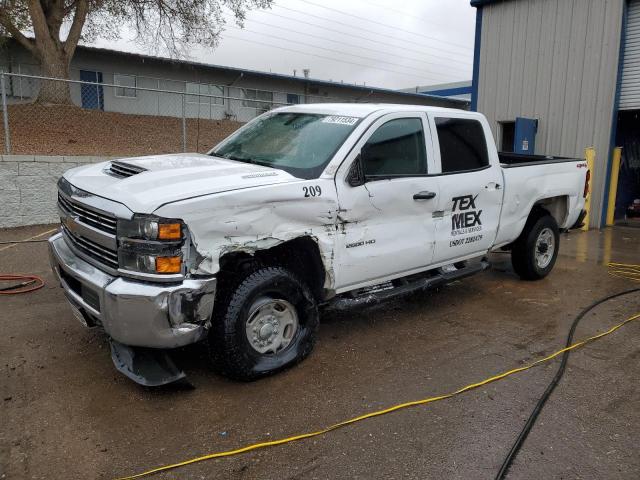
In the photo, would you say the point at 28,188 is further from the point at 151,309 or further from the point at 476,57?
the point at 476,57

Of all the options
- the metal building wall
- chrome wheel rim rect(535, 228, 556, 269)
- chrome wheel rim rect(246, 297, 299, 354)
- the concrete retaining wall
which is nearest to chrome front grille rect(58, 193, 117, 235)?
chrome wheel rim rect(246, 297, 299, 354)

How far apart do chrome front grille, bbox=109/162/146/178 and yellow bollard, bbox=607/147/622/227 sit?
35.1ft

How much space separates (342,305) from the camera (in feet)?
13.8

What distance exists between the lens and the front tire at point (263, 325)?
11.5 feet

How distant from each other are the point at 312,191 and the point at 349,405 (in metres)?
1.50

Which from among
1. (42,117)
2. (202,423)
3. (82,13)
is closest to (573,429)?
(202,423)

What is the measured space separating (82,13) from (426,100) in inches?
1011

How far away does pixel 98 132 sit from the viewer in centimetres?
1577

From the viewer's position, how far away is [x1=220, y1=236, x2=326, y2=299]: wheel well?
143 inches

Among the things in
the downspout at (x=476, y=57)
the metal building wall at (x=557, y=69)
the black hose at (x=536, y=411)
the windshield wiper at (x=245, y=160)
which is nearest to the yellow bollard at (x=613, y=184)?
the metal building wall at (x=557, y=69)

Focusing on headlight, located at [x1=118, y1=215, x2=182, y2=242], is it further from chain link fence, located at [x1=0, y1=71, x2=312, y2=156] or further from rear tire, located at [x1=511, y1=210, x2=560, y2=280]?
chain link fence, located at [x1=0, y1=71, x2=312, y2=156]

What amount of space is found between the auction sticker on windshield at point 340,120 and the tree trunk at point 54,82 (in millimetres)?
14067

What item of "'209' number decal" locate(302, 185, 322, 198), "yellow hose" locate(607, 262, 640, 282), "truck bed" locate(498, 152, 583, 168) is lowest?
"yellow hose" locate(607, 262, 640, 282)

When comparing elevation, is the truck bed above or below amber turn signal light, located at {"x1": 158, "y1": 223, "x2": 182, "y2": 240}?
above
